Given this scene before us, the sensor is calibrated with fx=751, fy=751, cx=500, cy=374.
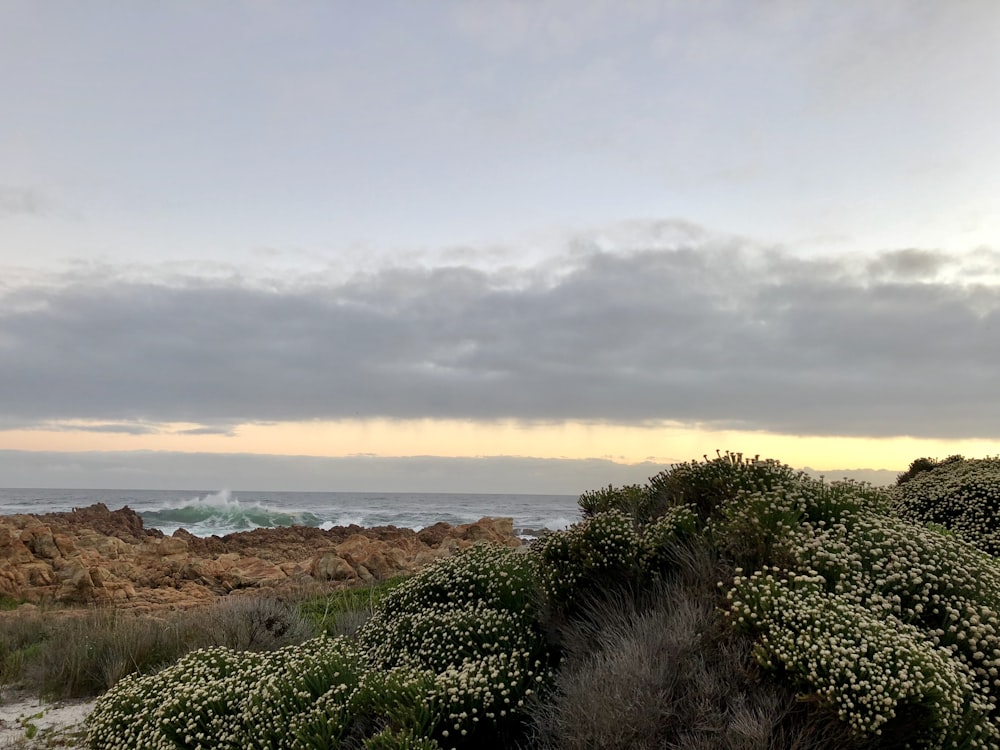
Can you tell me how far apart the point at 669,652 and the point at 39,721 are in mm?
7736

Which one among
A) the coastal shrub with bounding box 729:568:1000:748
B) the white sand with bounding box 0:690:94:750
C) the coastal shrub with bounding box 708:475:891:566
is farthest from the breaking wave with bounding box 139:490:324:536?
the coastal shrub with bounding box 729:568:1000:748

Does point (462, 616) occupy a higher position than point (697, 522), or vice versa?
point (697, 522)

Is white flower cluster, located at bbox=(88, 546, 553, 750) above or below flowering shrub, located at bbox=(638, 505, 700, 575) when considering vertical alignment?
below

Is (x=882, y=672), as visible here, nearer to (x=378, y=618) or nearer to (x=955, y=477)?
(x=378, y=618)

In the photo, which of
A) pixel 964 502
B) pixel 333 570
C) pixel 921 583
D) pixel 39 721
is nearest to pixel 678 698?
pixel 921 583

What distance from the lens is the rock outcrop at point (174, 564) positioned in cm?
1669

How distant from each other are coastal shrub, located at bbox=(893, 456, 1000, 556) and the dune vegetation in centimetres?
594

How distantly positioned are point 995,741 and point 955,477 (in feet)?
36.8

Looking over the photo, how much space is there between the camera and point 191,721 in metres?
6.66

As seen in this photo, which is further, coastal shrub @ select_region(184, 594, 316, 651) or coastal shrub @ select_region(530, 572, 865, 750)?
coastal shrub @ select_region(184, 594, 316, 651)

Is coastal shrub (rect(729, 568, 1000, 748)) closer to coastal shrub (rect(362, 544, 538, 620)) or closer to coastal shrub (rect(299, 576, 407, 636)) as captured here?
coastal shrub (rect(362, 544, 538, 620))

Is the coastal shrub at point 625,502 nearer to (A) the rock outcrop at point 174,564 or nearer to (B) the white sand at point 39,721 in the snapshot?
(A) the rock outcrop at point 174,564

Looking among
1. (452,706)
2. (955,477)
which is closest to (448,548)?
(955,477)

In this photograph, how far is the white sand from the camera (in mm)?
8203
